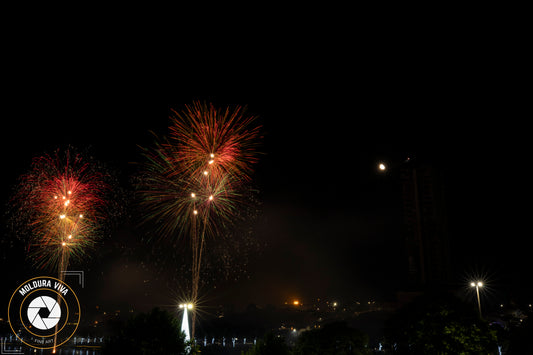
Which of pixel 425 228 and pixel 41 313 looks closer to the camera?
pixel 41 313

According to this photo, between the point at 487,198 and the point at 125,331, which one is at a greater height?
the point at 487,198

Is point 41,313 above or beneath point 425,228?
beneath

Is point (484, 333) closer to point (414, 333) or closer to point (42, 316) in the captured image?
point (414, 333)

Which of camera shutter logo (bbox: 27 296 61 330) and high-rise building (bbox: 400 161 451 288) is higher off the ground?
high-rise building (bbox: 400 161 451 288)

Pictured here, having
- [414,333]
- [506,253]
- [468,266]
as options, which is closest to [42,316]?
[414,333]

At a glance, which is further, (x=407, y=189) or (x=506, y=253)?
(x=407, y=189)

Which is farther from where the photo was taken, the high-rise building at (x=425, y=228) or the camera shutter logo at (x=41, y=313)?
the high-rise building at (x=425, y=228)

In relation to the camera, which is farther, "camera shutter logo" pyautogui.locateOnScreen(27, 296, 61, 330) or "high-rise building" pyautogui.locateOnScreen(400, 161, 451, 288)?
"high-rise building" pyautogui.locateOnScreen(400, 161, 451, 288)

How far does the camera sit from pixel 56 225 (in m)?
31.2

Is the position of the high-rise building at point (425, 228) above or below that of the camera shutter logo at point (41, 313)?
above

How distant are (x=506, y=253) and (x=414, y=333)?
19.0m

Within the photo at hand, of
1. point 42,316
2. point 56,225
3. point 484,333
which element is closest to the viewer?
point 484,333

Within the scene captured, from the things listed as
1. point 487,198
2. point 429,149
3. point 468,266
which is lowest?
point 468,266

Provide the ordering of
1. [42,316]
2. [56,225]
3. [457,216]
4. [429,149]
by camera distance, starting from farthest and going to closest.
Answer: [457,216], [429,149], [56,225], [42,316]
